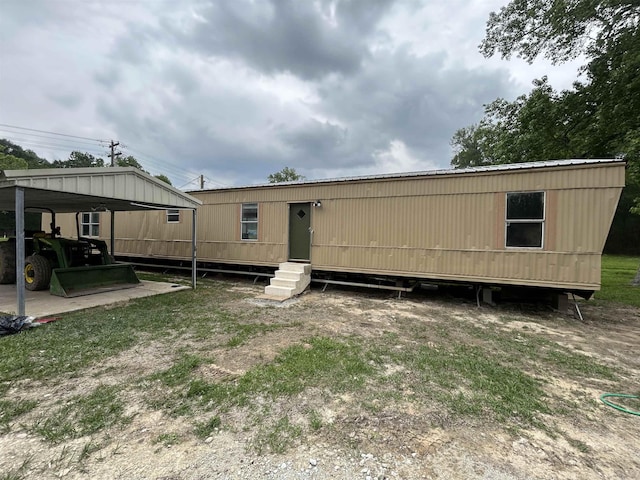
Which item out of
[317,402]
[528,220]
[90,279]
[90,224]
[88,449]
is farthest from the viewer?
[90,224]

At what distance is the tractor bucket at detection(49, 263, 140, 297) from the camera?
675 centimetres

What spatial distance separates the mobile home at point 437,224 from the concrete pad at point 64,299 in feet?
7.64

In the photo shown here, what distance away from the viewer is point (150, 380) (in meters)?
2.96

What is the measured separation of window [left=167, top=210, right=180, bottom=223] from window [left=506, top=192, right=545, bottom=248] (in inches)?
390

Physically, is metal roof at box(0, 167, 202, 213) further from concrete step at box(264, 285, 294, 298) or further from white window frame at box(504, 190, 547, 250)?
white window frame at box(504, 190, 547, 250)

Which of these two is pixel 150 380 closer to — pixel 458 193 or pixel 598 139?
pixel 458 193

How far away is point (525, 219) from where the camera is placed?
5949 millimetres

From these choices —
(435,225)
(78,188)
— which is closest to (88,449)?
(78,188)

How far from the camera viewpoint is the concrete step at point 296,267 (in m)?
7.89

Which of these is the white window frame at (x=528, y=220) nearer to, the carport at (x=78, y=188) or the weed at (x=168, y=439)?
the weed at (x=168, y=439)

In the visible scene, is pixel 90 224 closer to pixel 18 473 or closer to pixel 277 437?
pixel 18 473

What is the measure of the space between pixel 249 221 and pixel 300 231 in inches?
73.0

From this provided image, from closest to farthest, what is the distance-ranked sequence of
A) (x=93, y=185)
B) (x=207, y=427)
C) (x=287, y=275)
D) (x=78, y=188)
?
(x=207, y=427)
(x=78, y=188)
(x=93, y=185)
(x=287, y=275)

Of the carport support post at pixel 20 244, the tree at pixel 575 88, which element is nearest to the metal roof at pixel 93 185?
the carport support post at pixel 20 244
